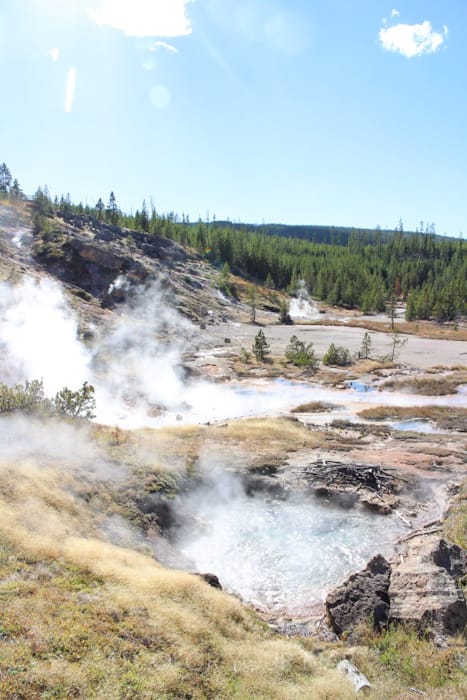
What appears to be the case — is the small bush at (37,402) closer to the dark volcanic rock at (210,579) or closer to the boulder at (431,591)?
the dark volcanic rock at (210,579)

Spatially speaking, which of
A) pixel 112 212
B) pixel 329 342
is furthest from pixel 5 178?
pixel 329 342

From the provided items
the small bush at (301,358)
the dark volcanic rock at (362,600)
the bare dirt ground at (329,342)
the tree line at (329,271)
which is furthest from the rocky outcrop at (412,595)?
the tree line at (329,271)

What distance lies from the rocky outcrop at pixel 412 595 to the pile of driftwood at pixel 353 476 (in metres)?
6.42

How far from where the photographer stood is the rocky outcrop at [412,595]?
927 centimetres

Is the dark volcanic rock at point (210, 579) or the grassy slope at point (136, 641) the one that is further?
the dark volcanic rock at point (210, 579)

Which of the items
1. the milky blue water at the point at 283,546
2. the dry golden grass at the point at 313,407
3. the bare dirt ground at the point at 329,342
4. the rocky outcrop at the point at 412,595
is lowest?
the milky blue water at the point at 283,546

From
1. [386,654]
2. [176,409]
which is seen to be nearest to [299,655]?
[386,654]

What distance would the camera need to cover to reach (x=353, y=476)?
61.7 ft

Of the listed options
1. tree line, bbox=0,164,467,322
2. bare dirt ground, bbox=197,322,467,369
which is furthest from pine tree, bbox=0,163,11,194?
bare dirt ground, bbox=197,322,467,369

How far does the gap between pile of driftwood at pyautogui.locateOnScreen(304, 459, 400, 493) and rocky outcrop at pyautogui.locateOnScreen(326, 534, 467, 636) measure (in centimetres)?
642

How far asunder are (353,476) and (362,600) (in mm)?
8651

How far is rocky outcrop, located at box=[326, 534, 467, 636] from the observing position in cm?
927

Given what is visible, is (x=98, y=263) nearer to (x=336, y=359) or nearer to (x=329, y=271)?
(x=336, y=359)

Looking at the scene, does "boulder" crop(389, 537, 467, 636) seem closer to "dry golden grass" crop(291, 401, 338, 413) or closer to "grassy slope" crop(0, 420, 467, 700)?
"grassy slope" crop(0, 420, 467, 700)
